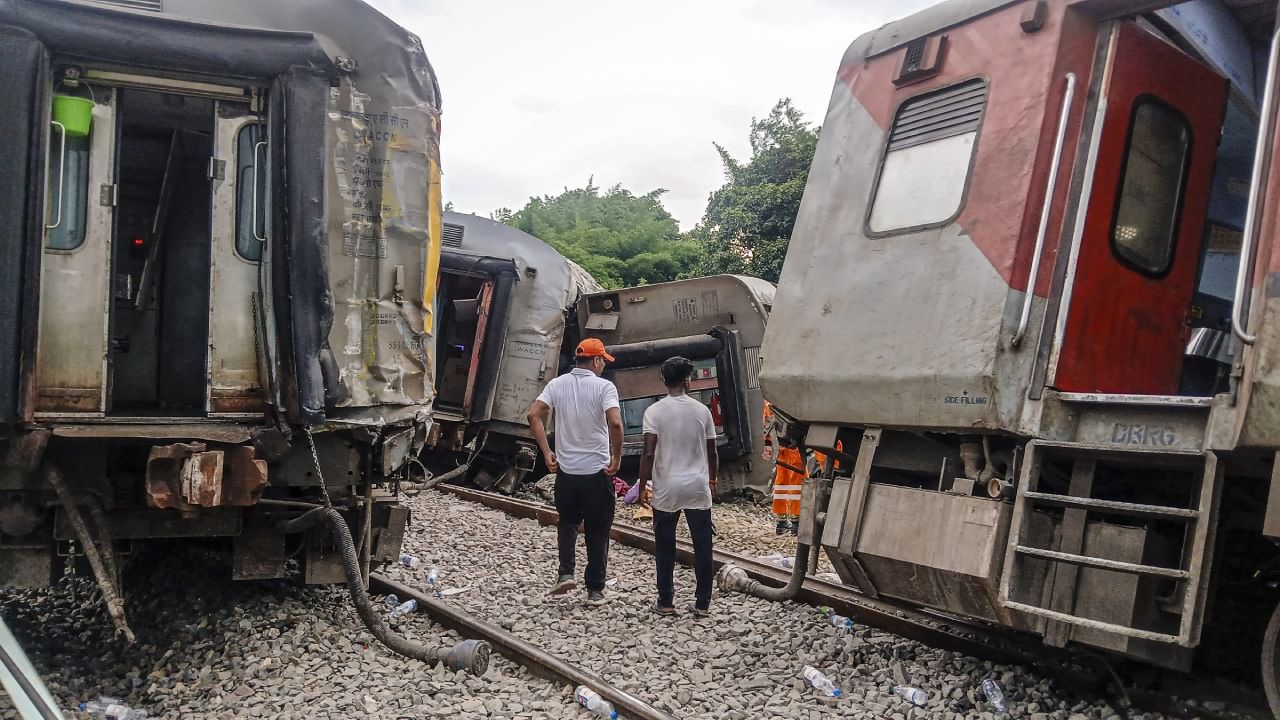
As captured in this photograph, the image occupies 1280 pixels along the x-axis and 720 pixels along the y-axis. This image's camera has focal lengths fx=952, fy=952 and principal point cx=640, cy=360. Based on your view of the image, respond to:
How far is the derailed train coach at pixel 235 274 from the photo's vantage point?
4.27m

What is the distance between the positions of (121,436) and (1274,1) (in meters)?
5.87

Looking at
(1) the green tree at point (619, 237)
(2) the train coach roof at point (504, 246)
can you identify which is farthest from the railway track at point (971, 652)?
(1) the green tree at point (619, 237)

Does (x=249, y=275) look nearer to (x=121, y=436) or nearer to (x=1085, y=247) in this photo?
(x=121, y=436)

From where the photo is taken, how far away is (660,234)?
2708cm

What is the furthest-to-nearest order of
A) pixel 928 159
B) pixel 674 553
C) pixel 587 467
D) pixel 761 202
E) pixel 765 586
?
1. pixel 761 202
2. pixel 587 467
3. pixel 765 586
4. pixel 674 553
5. pixel 928 159

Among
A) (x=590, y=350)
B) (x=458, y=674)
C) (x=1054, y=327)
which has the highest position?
(x=1054, y=327)

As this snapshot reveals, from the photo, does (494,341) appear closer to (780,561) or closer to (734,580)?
(780,561)

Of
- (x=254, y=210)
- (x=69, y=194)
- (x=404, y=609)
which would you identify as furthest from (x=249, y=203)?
(x=404, y=609)

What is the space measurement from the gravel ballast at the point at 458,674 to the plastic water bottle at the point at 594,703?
49 millimetres

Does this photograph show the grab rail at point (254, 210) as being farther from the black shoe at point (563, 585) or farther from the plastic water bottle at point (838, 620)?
the plastic water bottle at point (838, 620)

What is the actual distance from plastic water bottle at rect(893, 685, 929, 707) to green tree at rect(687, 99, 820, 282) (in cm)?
1581

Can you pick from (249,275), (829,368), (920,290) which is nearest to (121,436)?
(249,275)

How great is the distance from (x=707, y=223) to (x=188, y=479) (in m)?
20.6

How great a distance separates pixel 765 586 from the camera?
6234 mm
